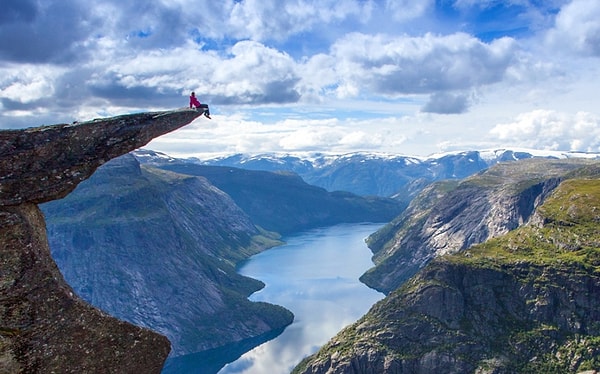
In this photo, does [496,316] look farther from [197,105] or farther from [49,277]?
[49,277]

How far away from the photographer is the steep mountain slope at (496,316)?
128 meters

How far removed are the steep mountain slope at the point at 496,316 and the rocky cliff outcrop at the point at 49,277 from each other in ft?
407

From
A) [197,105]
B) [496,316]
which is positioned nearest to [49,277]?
[197,105]

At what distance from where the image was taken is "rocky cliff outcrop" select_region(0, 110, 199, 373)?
15398mm

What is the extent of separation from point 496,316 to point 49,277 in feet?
464

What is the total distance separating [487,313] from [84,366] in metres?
140

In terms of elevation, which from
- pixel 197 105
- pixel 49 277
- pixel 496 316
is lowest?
pixel 496 316

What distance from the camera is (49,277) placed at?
53.0ft

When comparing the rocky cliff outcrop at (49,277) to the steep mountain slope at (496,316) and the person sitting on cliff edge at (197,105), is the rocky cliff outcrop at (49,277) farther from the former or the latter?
the steep mountain slope at (496,316)

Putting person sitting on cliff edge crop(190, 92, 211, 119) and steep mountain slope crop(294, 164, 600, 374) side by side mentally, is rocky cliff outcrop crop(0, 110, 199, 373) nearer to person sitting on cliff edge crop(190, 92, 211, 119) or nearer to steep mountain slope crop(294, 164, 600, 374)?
person sitting on cliff edge crop(190, 92, 211, 119)

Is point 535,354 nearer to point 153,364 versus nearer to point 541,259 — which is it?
point 541,259

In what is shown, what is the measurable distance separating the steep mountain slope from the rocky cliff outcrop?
124181 millimetres

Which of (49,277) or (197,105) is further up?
(197,105)

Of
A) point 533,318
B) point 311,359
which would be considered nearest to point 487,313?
point 533,318
